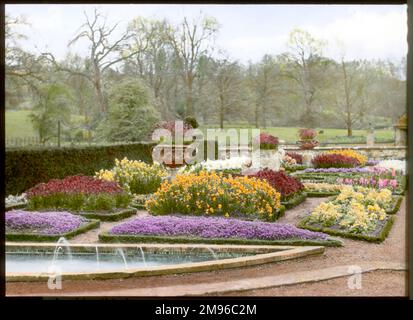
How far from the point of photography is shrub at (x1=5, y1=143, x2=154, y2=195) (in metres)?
5.72

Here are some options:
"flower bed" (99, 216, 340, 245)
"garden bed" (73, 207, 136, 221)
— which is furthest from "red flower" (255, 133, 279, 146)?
"garden bed" (73, 207, 136, 221)

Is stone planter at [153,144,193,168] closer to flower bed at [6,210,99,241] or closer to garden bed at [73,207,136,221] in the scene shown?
garden bed at [73,207,136,221]

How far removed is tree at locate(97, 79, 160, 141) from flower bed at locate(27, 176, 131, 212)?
51 centimetres

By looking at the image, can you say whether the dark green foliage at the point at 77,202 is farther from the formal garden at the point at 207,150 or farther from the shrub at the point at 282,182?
the shrub at the point at 282,182

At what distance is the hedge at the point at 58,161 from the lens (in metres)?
5.72

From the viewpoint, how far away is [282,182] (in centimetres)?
642

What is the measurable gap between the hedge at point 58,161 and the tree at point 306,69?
1.62 m

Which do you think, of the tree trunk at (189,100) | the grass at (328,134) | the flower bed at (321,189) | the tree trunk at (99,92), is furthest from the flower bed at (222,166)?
the tree trunk at (99,92)

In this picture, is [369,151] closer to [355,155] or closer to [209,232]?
[355,155]

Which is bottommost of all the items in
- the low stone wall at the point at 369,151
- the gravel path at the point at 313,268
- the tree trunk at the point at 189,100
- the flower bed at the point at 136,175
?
the gravel path at the point at 313,268

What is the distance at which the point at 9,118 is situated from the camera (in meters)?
5.55

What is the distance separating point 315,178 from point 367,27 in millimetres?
1700
